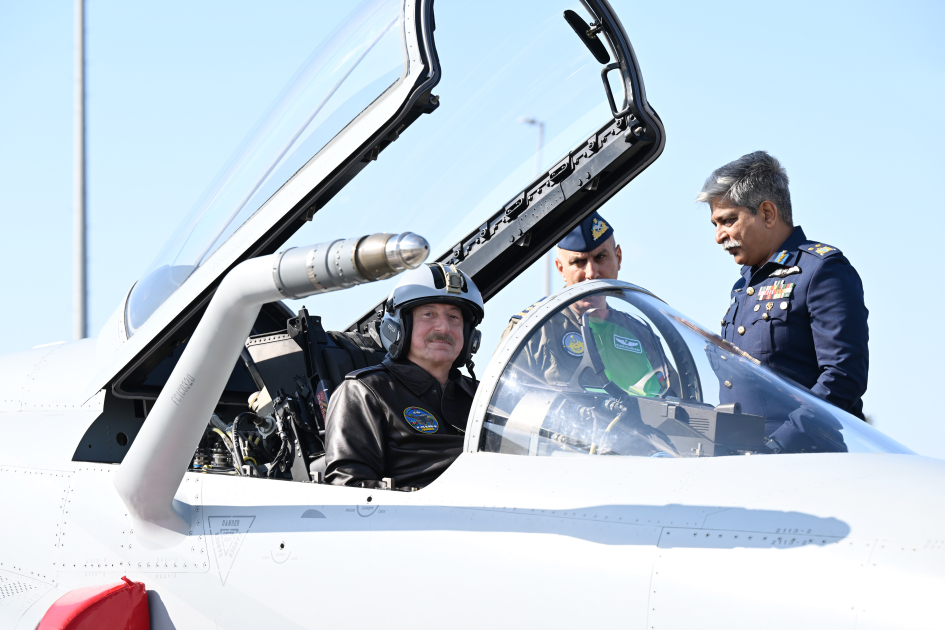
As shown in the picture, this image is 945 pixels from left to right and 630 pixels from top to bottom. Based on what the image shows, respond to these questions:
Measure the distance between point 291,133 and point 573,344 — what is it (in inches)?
54.0

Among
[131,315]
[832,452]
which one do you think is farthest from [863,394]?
[131,315]

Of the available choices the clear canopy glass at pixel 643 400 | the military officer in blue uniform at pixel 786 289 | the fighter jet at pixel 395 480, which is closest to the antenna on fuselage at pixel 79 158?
the fighter jet at pixel 395 480

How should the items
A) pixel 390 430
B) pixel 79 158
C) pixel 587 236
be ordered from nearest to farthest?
1. pixel 390 430
2. pixel 587 236
3. pixel 79 158

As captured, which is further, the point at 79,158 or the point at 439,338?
the point at 79,158

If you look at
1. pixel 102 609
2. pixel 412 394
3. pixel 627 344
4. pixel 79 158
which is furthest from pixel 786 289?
pixel 79 158

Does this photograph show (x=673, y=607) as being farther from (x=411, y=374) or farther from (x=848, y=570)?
(x=411, y=374)

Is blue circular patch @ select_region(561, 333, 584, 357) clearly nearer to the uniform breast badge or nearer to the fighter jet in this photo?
the fighter jet

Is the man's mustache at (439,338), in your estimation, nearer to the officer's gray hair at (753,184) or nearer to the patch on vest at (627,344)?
the patch on vest at (627,344)

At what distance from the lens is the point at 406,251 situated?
1.50 metres

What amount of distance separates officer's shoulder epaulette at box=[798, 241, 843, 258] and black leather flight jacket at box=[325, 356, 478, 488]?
5.24 ft

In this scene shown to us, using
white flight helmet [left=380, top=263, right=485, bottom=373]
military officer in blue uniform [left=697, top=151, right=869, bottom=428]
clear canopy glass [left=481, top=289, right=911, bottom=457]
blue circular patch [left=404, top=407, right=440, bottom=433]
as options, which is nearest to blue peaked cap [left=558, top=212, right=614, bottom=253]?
military officer in blue uniform [left=697, top=151, right=869, bottom=428]

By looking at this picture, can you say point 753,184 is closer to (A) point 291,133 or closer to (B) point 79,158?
(A) point 291,133

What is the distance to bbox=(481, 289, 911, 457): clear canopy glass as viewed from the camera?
1.93m

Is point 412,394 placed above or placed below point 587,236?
below
